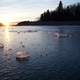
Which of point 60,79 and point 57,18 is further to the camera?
point 57,18

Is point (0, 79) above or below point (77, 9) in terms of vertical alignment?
below

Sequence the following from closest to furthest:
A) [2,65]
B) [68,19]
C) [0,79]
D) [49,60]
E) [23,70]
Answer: [0,79]
[23,70]
[2,65]
[49,60]
[68,19]

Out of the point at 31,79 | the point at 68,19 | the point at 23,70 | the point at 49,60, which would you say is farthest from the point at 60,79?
the point at 68,19

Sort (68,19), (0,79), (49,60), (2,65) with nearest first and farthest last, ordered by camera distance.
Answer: (0,79) < (2,65) < (49,60) < (68,19)

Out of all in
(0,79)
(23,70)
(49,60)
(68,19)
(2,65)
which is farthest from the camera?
(68,19)

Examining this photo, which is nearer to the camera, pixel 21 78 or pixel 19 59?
pixel 21 78

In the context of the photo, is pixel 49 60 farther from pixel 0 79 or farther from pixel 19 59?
pixel 0 79

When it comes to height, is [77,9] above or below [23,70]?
above

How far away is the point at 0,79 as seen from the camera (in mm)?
17078

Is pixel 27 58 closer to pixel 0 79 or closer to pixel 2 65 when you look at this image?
pixel 2 65

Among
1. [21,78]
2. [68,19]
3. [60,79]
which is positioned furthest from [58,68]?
[68,19]

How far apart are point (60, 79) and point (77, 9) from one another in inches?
6623

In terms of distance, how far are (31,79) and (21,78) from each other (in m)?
0.92

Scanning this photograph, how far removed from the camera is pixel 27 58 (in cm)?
2444
